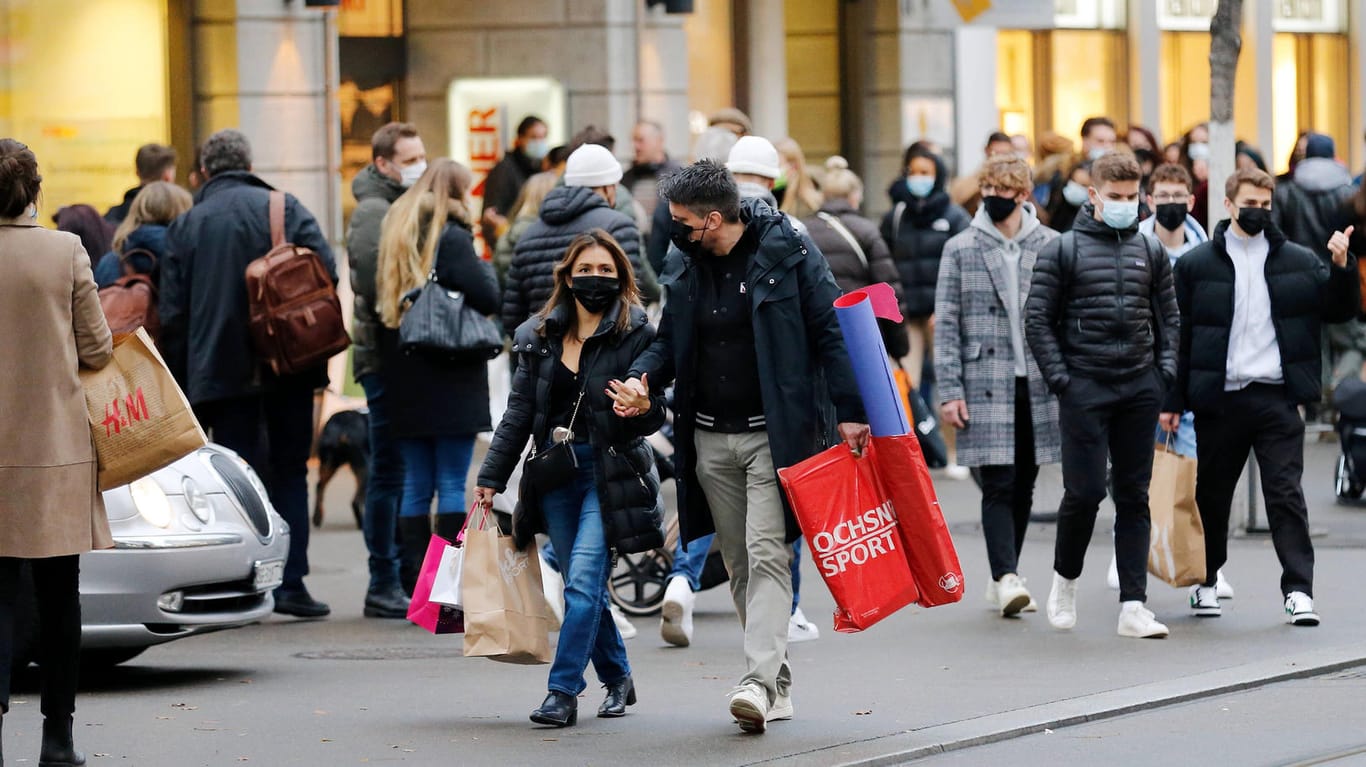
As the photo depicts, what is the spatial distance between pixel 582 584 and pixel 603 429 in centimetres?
52

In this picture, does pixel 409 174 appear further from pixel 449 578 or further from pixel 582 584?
pixel 582 584

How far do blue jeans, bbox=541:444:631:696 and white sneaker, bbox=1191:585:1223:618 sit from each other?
10.6ft

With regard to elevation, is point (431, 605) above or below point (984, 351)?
below

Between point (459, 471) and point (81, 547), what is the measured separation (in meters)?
3.69

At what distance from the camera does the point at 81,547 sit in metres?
7.57

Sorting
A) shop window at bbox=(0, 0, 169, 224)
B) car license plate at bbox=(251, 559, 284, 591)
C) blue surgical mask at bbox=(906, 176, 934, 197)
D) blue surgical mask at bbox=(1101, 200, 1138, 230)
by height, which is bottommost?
car license plate at bbox=(251, 559, 284, 591)

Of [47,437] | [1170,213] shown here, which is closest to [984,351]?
[1170,213]

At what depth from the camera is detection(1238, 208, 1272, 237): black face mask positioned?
1066 cm

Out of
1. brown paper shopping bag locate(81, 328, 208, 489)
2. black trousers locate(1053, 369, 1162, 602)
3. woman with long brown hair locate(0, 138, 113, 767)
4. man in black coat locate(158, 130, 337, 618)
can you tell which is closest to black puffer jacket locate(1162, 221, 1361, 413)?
black trousers locate(1053, 369, 1162, 602)

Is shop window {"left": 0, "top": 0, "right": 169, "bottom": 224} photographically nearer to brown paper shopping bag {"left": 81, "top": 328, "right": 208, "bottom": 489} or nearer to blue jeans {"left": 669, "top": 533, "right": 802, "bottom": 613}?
blue jeans {"left": 669, "top": 533, "right": 802, "bottom": 613}

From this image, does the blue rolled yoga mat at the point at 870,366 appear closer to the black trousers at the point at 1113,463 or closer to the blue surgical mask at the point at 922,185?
the black trousers at the point at 1113,463

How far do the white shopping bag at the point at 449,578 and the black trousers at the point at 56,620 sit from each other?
135 centimetres

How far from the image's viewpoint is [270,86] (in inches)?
725

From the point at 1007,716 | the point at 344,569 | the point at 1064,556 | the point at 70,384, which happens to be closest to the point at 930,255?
the point at 344,569
